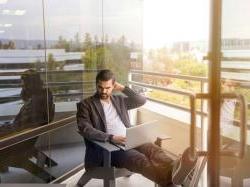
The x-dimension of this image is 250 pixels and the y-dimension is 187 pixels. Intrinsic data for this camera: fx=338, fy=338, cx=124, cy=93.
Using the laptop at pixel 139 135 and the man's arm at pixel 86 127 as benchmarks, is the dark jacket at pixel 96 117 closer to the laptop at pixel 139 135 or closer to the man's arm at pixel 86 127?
the man's arm at pixel 86 127

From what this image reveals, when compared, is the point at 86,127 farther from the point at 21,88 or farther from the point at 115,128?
the point at 21,88

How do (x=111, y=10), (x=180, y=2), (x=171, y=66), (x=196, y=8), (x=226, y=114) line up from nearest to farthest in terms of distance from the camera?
1. (x=226, y=114)
2. (x=196, y=8)
3. (x=180, y=2)
4. (x=171, y=66)
5. (x=111, y=10)

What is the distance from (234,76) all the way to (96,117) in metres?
1.61

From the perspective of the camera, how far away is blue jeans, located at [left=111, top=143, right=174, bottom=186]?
8.64 feet

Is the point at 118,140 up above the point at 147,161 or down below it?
above

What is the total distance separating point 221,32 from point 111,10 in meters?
2.52

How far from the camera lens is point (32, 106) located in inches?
123

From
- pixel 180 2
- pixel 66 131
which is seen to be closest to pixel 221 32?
pixel 180 2

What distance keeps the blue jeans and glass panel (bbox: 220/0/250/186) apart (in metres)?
0.71

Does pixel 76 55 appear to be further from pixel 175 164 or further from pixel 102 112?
pixel 175 164

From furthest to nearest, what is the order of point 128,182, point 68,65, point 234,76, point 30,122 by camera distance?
point 68,65 → point 128,182 → point 30,122 → point 234,76

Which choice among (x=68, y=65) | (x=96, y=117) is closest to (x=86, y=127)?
(x=96, y=117)

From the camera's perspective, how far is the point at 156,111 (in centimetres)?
337

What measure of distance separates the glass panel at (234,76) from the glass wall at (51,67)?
1.82 meters
